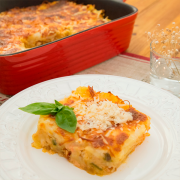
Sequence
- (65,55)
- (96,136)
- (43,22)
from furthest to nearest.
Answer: (43,22) → (65,55) → (96,136)

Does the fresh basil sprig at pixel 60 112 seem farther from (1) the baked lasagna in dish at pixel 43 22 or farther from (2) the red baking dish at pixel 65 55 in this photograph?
(1) the baked lasagna in dish at pixel 43 22

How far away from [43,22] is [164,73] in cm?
134

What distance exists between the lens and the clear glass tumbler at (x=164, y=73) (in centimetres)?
178

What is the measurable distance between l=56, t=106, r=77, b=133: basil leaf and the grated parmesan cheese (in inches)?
1.6

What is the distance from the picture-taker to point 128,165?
3.94 feet

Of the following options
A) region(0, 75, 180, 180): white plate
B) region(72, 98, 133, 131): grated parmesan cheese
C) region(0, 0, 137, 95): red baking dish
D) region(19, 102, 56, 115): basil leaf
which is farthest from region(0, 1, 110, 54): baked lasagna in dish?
region(72, 98, 133, 131): grated parmesan cheese

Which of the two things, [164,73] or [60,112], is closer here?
[60,112]

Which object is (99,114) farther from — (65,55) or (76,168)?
(65,55)

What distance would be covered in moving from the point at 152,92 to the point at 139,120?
415 millimetres

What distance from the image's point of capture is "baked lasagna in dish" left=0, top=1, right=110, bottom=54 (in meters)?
2.13

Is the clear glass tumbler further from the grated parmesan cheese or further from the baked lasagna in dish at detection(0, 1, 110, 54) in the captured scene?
the baked lasagna in dish at detection(0, 1, 110, 54)

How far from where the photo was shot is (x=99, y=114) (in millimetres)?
1271

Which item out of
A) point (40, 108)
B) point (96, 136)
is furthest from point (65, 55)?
point (96, 136)

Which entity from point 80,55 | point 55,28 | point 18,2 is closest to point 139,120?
point 80,55
